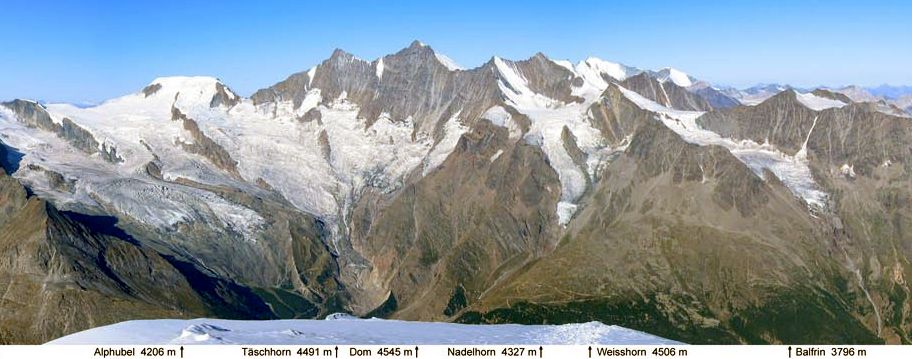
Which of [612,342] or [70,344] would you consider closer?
[70,344]
